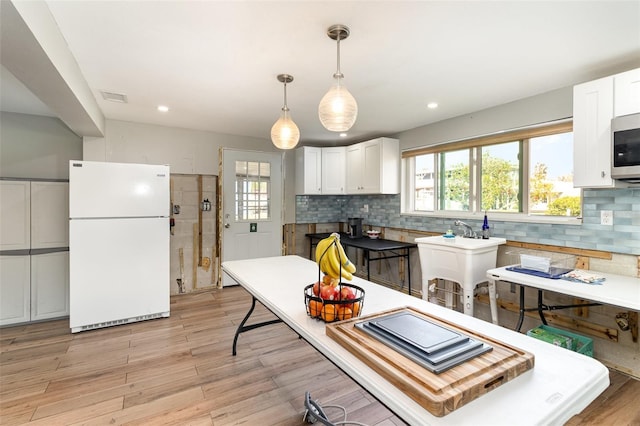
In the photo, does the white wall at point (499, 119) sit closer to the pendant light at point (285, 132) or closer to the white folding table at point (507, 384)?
the pendant light at point (285, 132)

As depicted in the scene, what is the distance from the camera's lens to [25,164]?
11.3 ft

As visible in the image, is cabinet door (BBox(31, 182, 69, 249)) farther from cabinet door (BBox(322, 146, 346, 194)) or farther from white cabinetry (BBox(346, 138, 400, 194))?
white cabinetry (BBox(346, 138, 400, 194))

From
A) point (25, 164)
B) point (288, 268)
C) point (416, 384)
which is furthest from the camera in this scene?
point (25, 164)

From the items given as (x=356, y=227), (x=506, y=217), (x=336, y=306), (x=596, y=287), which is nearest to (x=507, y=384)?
(x=336, y=306)

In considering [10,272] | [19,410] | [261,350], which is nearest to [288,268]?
[261,350]

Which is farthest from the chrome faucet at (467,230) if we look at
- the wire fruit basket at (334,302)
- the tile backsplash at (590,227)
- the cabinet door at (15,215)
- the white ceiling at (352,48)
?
the cabinet door at (15,215)

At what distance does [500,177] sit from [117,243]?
3.96 metres

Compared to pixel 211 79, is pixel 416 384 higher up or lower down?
lower down

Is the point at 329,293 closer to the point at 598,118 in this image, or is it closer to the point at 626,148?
the point at 626,148

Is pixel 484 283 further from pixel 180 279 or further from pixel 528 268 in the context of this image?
pixel 180 279

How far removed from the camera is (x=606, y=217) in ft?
7.67

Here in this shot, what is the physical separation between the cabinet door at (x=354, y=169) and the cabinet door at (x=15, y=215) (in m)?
3.72

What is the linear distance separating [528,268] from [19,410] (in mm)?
3615

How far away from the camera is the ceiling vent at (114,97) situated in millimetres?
2803
